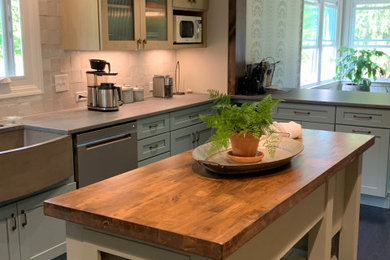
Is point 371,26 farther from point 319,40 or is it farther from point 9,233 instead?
point 9,233

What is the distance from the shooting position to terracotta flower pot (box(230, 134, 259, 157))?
1.91 m

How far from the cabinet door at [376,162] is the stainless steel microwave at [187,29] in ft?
5.47

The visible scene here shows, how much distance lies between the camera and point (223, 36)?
15.6ft

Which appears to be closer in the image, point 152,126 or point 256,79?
point 152,126

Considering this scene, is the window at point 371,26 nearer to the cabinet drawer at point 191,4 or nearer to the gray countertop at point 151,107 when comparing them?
the gray countertop at point 151,107

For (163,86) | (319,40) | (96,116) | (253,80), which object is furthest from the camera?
(319,40)

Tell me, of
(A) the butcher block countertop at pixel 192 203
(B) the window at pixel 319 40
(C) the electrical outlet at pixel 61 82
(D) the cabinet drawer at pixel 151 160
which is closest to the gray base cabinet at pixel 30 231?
(D) the cabinet drawer at pixel 151 160

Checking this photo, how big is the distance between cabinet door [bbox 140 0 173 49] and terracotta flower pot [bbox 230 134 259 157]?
2305 millimetres

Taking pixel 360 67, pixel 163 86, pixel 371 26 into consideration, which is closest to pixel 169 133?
pixel 163 86

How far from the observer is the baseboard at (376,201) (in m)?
4.22

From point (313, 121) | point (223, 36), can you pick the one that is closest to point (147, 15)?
point (223, 36)

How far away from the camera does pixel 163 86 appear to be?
452cm

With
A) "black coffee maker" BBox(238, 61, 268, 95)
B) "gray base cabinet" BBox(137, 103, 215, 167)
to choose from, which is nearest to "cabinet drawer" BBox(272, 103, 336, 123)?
"black coffee maker" BBox(238, 61, 268, 95)

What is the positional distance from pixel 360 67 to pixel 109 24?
5882mm
